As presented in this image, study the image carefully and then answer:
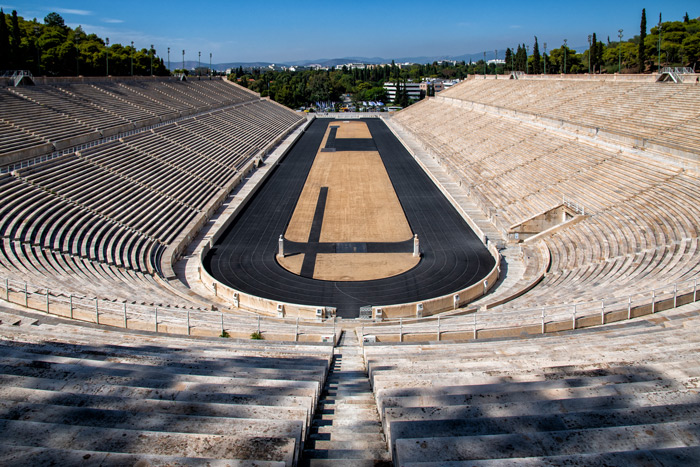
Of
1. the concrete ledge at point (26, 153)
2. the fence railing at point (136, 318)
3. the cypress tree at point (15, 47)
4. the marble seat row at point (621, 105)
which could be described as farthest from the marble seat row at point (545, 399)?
the cypress tree at point (15, 47)

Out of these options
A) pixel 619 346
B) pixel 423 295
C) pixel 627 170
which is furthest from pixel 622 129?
pixel 619 346

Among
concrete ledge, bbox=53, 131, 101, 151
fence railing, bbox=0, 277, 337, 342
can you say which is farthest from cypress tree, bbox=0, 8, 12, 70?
fence railing, bbox=0, 277, 337, 342

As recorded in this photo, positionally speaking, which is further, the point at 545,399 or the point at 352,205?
the point at 352,205

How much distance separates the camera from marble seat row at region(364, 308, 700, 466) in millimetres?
5535

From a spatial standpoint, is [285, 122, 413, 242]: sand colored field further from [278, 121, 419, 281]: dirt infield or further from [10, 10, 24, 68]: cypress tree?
[10, 10, 24, 68]: cypress tree

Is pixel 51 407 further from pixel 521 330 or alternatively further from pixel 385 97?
pixel 385 97

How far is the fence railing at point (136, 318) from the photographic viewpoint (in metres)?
13.1

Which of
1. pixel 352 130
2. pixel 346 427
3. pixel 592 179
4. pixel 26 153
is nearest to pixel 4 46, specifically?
pixel 26 153

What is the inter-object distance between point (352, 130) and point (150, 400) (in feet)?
242

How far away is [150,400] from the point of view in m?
6.86

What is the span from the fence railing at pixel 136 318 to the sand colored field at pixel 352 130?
5796cm

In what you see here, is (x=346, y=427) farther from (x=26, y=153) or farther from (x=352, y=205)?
(x=352, y=205)

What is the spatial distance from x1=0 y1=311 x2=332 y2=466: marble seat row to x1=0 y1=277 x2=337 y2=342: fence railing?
85.1 inches

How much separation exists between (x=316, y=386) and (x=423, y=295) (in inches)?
499
